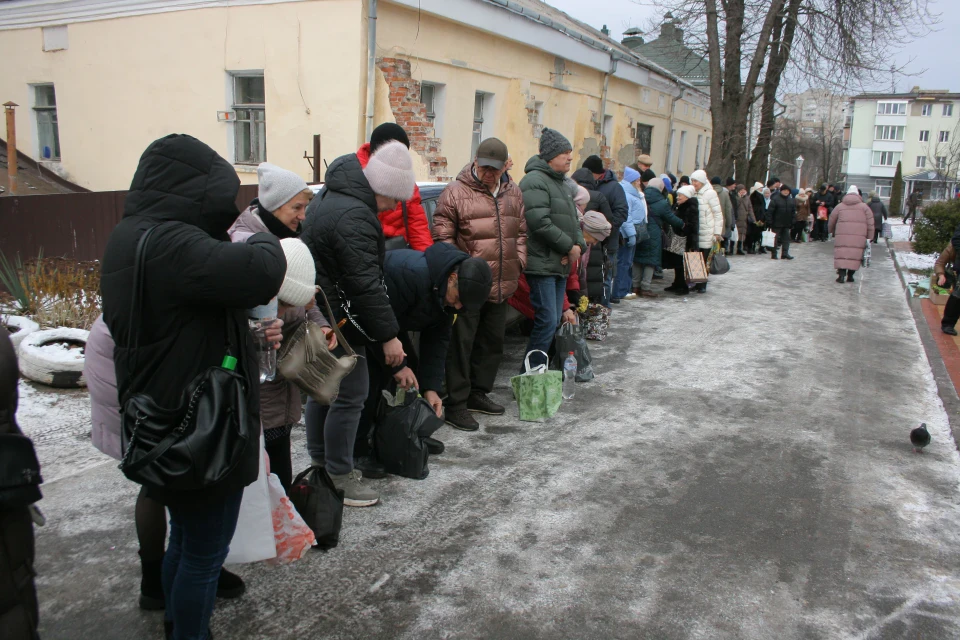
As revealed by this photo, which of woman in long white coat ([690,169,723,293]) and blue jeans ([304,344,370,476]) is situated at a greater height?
woman in long white coat ([690,169,723,293])

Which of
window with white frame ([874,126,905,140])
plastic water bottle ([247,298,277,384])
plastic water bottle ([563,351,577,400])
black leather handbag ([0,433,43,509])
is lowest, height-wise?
plastic water bottle ([563,351,577,400])

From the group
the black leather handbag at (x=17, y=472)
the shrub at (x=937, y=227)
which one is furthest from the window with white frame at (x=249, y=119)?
the shrub at (x=937, y=227)

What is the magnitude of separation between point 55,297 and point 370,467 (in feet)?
12.8

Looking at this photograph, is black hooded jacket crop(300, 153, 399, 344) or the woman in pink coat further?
the woman in pink coat

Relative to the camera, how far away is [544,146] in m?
A: 6.14

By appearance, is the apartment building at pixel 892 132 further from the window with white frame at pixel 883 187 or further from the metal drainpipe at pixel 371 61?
the metal drainpipe at pixel 371 61

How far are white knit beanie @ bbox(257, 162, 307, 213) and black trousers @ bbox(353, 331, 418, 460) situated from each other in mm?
1010

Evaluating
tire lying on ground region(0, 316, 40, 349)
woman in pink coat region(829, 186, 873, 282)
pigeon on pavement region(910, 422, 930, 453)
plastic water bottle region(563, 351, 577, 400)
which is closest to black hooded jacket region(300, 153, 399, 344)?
plastic water bottle region(563, 351, 577, 400)

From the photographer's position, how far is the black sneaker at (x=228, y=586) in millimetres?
3016

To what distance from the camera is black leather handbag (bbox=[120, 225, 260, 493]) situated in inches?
83.4

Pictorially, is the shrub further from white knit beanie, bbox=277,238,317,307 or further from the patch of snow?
white knit beanie, bbox=277,238,317,307

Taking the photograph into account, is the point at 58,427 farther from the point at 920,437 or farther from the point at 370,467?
the point at 920,437

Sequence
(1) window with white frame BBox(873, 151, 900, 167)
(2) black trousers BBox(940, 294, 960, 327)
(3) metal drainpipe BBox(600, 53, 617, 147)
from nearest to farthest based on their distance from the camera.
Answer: (2) black trousers BBox(940, 294, 960, 327)
(3) metal drainpipe BBox(600, 53, 617, 147)
(1) window with white frame BBox(873, 151, 900, 167)

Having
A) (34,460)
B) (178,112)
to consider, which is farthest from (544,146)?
(178,112)
